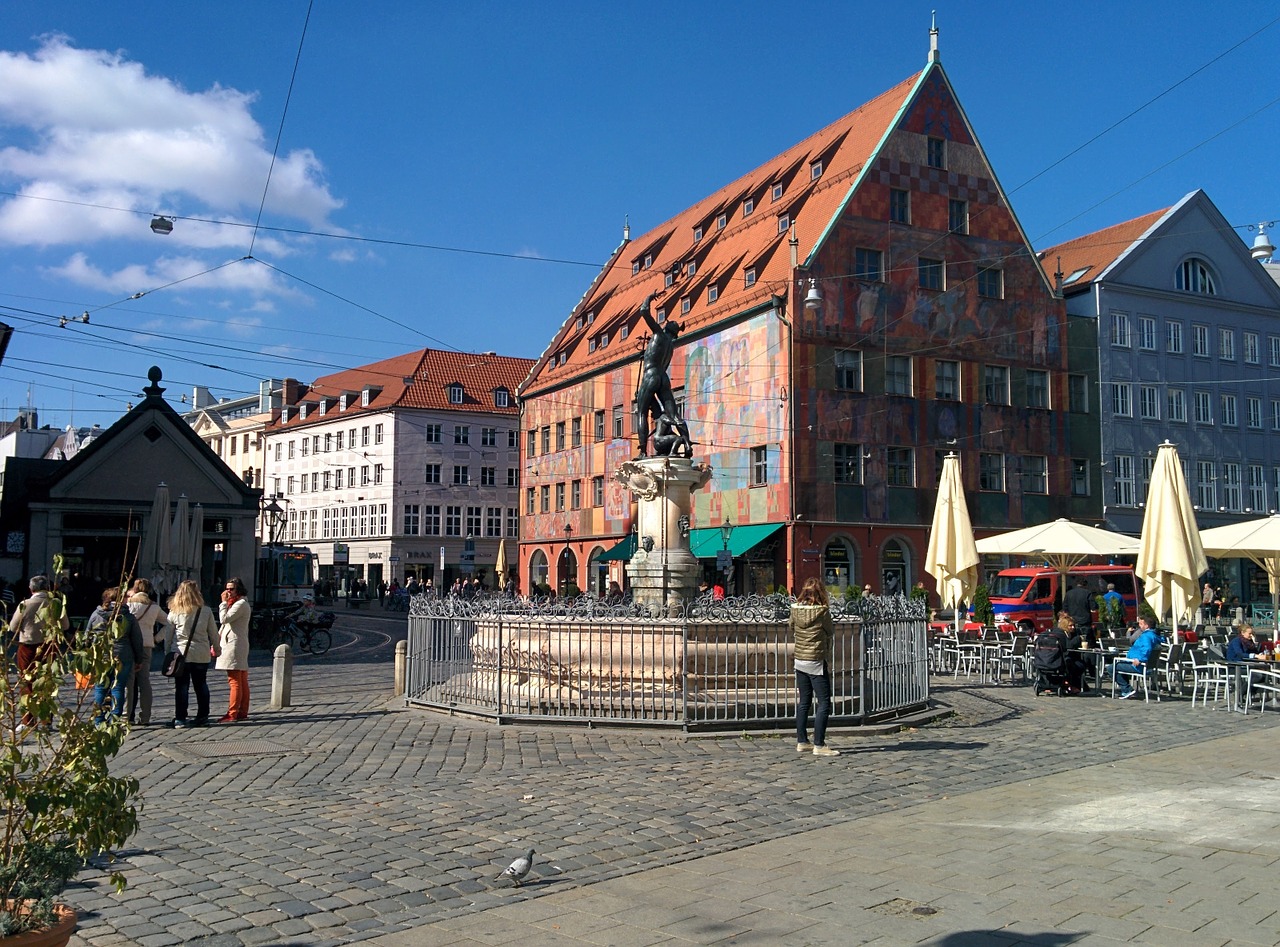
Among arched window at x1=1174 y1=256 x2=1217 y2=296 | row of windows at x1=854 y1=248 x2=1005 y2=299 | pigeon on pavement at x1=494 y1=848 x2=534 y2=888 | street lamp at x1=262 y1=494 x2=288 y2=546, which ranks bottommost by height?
pigeon on pavement at x1=494 y1=848 x2=534 y2=888

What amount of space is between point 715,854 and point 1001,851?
5.80ft

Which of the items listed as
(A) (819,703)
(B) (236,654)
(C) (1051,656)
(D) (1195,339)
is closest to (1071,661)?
(C) (1051,656)

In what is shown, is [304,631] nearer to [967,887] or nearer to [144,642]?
[144,642]

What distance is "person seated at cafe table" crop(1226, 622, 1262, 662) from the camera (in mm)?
16234

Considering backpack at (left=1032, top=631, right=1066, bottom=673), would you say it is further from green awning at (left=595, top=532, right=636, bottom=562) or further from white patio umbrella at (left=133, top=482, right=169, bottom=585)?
green awning at (left=595, top=532, right=636, bottom=562)

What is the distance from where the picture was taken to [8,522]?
34.5 meters

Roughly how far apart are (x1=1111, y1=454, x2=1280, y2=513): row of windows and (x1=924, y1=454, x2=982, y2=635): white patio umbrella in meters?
23.8

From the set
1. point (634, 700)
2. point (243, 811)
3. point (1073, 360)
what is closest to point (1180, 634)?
point (634, 700)

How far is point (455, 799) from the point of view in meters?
8.90

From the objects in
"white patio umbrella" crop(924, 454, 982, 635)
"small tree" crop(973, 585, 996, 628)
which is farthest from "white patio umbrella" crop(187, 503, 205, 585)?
"small tree" crop(973, 585, 996, 628)

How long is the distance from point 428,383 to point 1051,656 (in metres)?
57.2

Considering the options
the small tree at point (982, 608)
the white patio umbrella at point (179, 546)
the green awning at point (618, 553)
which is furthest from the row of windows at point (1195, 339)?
the white patio umbrella at point (179, 546)

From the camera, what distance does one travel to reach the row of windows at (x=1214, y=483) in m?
Answer: 43.7

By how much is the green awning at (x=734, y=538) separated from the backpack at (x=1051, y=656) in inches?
744
